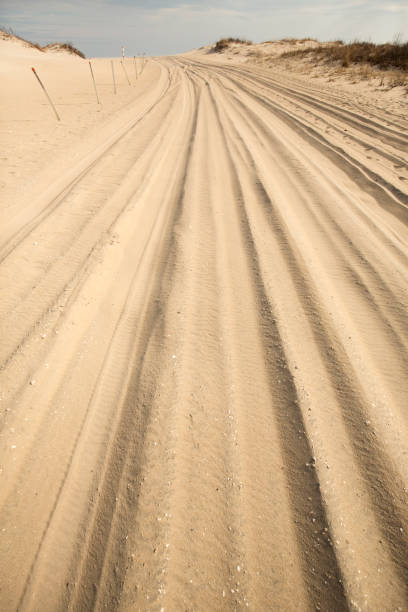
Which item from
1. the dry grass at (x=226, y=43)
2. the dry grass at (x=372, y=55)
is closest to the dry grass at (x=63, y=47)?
the dry grass at (x=226, y=43)

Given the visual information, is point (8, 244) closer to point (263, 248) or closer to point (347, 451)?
point (263, 248)

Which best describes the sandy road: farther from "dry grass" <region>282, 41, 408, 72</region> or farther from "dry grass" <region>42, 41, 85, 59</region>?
"dry grass" <region>42, 41, 85, 59</region>

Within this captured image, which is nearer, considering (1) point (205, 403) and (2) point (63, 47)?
(1) point (205, 403)

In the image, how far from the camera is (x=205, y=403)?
1.64 m

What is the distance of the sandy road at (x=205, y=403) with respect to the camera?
1123 mm

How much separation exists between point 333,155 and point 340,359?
4.41 m

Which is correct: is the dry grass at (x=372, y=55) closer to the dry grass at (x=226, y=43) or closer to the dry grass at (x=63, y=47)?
the dry grass at (x=226, y=43)

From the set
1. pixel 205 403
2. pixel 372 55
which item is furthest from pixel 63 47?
pixel 205 403

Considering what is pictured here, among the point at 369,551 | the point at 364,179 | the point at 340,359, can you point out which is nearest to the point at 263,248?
the point at 340,359

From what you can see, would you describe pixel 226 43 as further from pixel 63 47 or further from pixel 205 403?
pixel 205 403

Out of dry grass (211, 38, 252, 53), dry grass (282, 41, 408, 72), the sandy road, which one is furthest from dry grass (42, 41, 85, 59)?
the sandy road

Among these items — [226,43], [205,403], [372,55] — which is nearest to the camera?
[205,403]

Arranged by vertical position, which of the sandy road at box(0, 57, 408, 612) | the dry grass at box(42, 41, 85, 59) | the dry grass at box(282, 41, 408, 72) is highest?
the dry grass at box(42, 41, 85, 59)

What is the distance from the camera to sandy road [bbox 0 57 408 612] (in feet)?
3.68
